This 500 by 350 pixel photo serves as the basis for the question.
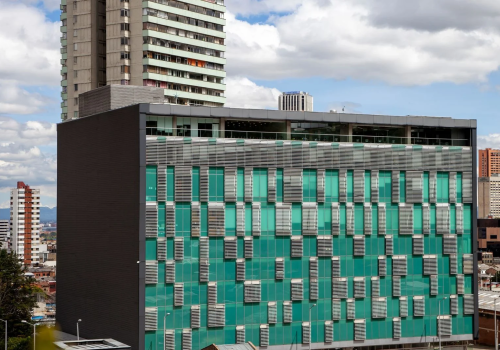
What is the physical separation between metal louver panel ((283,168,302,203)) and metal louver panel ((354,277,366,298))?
12.5 meters

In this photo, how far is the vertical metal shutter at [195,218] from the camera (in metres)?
86.1

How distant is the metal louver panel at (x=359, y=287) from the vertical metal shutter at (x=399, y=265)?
4.38 meters

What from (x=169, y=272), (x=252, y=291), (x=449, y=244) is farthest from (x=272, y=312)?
(x=449, y=244)

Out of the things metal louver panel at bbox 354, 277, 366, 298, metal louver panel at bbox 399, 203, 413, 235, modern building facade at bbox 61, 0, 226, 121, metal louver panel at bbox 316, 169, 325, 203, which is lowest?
metal louver panel at bbox 354, 277, 366, 298

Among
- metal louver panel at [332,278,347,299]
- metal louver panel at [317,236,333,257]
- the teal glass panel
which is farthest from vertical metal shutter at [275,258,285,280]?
the teal glass panel

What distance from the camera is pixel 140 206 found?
83938mm

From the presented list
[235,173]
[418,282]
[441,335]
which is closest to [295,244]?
[235,173]

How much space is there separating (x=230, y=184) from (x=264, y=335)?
697 inches

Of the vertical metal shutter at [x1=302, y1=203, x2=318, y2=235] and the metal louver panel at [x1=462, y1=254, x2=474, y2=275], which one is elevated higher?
the vertical metal shutter at [x1=302, y1=203, x2=318, y2=235]

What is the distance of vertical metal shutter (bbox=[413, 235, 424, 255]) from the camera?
317 feet

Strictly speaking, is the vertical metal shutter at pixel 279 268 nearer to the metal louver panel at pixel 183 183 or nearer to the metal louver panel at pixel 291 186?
the metal louver panel at pixel 291 186

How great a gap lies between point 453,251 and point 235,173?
31.2m

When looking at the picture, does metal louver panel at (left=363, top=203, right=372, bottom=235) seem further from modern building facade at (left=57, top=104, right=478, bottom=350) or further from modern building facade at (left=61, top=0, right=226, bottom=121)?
modern building facade at (left=61, top=0, right=226, bottom=121)

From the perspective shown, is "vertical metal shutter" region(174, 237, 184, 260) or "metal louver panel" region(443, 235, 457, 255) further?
"metal louver panel" region(443, 235, 457, 255)
